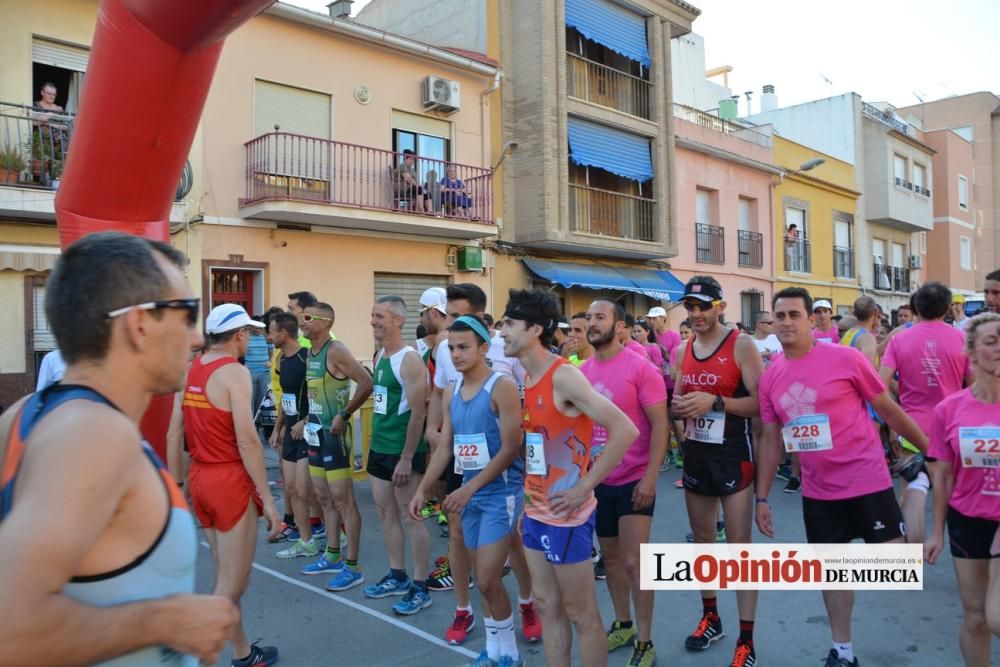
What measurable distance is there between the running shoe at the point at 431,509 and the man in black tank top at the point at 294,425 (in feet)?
4.40

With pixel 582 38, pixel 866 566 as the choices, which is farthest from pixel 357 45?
pixel 866 566

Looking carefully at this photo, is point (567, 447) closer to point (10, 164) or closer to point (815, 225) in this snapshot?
point (10, 164)

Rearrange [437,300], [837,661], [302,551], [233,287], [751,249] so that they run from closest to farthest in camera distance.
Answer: [837,661] → [302,551] → [437,300] → [233,287] → [751,249]

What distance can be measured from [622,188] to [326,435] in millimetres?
16520

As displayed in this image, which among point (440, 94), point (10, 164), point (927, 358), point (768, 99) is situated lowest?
point (927, 358)

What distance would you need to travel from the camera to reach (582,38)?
1931 centimetres

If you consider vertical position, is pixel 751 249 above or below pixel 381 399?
above

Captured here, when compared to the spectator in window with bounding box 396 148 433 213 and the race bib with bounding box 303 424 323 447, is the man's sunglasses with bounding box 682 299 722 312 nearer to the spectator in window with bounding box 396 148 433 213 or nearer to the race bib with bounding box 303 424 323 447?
the race bib with bounding box 303 424 323 447

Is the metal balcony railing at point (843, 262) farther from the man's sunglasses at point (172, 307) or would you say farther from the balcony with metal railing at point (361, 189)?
the man's sunglasses at point (172, 307)

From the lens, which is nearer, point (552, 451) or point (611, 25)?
point (552, 451)

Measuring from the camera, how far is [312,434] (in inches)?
218

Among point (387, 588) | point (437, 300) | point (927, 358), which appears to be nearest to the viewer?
point (387, 588)

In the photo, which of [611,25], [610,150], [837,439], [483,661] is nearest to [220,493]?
[483,661]

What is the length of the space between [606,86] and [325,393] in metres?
16.6
